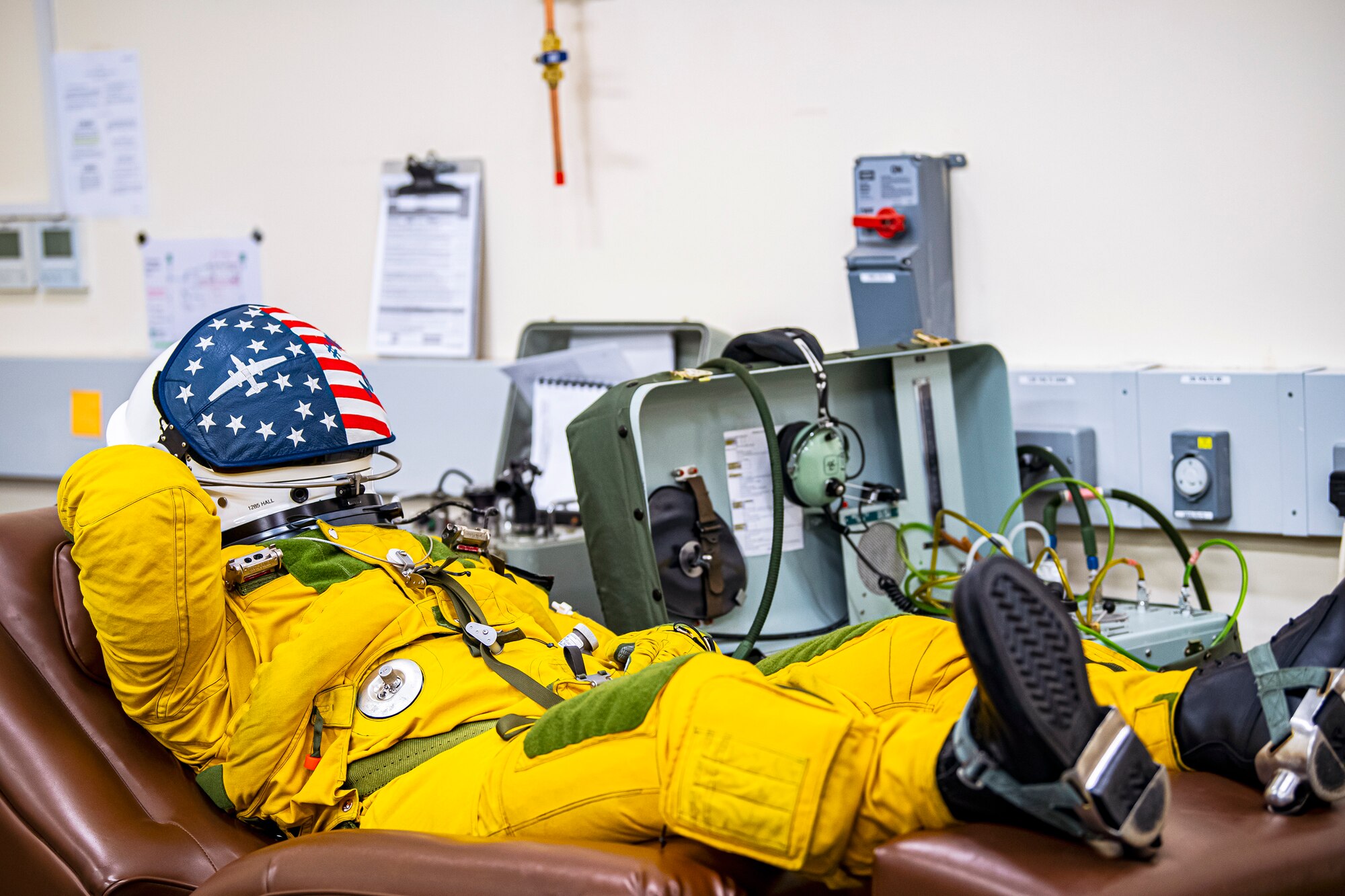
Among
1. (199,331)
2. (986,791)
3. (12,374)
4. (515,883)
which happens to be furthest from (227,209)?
(986,791)

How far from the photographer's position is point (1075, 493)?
2.12 m

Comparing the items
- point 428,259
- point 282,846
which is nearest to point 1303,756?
point 282,846

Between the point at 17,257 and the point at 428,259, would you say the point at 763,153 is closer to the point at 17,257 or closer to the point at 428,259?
the point at 428,259

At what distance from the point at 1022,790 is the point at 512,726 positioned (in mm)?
591

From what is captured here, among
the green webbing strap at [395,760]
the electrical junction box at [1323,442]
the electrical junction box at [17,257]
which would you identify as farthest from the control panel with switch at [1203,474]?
the electrical junction box at [17,257]

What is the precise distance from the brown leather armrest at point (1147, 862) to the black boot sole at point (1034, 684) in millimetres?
47

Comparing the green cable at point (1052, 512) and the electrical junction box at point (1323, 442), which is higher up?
the electrical junction box at point (1323, 442)

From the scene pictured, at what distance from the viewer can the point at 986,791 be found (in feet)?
3.20

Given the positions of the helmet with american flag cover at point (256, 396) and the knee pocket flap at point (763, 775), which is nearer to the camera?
the knee pocket flap at point (763, 775)

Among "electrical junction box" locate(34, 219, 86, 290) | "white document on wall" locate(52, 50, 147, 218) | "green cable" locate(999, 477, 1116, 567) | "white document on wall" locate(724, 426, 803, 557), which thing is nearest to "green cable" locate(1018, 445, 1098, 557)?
"green cable" locate(999, 477, 1116, 567)

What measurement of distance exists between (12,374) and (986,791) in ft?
10.5

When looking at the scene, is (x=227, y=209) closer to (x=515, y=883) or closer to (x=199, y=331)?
(x=199, y=331)

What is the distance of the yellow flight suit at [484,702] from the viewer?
1.05 m

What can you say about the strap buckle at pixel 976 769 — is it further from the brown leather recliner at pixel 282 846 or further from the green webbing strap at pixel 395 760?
the green webbing strap at pixel 395 760
